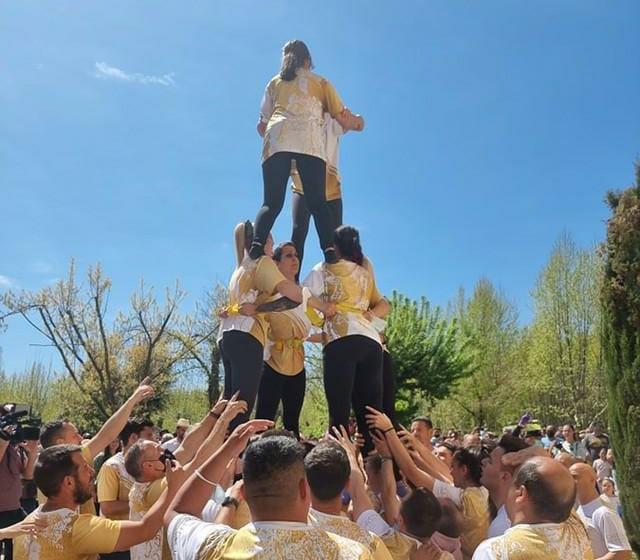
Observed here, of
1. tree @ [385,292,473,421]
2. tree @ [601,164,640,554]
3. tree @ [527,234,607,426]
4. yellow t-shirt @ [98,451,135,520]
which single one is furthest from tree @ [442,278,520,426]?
yellow t-shirt @ [98,451,135,520]

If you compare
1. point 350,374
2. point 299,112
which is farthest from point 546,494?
point 299,112

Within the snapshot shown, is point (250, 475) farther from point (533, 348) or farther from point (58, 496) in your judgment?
point (533, 348)

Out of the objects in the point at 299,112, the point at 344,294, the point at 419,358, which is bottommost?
the point at 344,294

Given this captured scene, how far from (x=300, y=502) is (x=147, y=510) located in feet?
6.54

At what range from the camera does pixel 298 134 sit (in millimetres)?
5656

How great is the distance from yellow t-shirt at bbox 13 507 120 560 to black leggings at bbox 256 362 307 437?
2.44 m

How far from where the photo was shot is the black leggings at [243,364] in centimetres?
475

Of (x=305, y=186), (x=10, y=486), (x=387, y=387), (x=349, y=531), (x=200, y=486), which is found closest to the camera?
(x=200, y=486)

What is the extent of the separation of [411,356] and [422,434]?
15711 millimetres

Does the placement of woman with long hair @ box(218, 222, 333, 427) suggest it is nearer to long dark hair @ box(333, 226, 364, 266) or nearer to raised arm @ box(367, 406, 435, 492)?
long dark hair @ box(333, 226, 364, 266)

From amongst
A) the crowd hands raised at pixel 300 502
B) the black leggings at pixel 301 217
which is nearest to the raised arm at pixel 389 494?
the crowd hands raised at pixel 300 502

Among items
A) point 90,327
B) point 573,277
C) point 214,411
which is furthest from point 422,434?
point 573,277

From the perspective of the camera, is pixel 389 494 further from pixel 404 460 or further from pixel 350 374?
pixel 350 374

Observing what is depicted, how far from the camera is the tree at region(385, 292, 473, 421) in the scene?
20.9 meters
